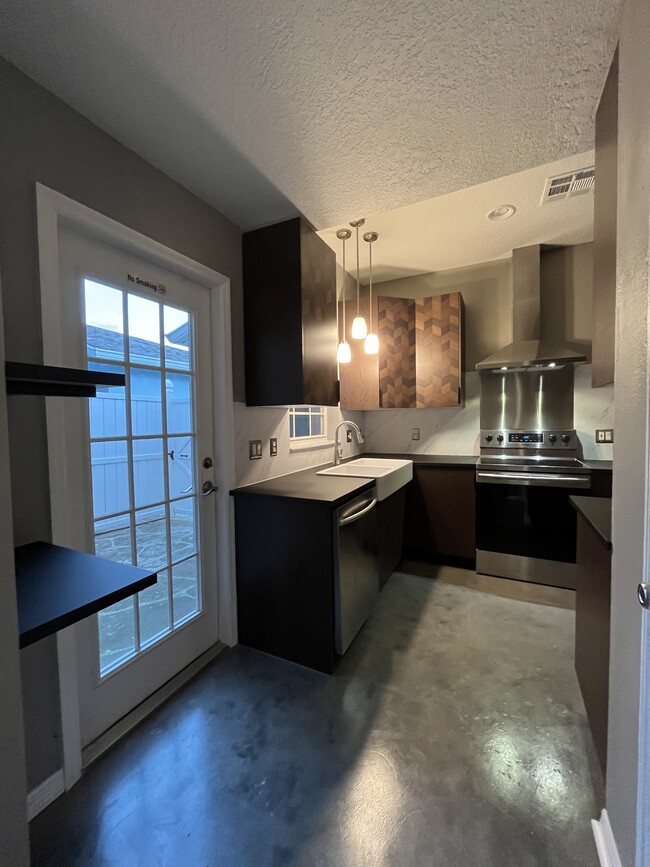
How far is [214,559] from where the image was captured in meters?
1.98

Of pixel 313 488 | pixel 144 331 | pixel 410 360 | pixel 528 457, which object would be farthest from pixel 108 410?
pixel 528 457

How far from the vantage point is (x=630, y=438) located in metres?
0.90

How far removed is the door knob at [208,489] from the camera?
189 centimetres

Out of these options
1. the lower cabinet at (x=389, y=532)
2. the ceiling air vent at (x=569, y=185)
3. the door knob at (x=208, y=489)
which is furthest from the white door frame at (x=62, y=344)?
the ceiling air vent at (x=569, y=185)

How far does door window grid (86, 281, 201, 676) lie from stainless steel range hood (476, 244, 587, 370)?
238cm

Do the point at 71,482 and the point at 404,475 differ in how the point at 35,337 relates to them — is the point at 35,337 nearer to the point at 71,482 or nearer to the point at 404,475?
the point at 71,482

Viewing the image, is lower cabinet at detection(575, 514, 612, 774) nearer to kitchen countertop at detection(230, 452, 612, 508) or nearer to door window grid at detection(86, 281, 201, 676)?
kitchen countertop at detection(230, 452, 612, 508)

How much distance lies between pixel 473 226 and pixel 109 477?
282cm

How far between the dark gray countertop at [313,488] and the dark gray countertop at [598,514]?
1025mm

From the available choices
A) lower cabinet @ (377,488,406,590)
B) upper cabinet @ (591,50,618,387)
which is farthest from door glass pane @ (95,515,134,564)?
upper cabinet @ (591,50,618,387)

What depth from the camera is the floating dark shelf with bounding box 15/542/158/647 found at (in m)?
0.69

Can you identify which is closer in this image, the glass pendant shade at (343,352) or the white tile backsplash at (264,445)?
the white tile backsplash at (264,445)

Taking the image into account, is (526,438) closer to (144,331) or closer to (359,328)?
(359,328)

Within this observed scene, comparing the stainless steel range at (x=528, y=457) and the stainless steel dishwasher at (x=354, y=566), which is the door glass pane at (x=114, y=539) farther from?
the stainless steel range at (x=528, y=457)
